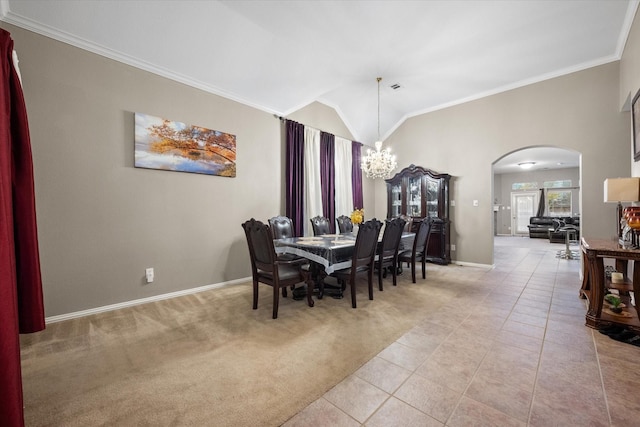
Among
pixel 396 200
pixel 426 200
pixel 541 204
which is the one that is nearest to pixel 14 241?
pixel 426 200

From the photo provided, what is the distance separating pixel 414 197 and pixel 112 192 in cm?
515

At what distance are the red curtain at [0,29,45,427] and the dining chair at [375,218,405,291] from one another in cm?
302

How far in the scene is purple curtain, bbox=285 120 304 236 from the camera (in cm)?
465

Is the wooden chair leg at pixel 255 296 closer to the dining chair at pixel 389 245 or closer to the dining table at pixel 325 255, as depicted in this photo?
the dining table at pixel 325 255

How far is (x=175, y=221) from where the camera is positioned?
341 cm

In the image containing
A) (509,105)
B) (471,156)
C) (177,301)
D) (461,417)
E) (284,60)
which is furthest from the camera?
(471,156)

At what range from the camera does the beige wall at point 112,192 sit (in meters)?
2.59

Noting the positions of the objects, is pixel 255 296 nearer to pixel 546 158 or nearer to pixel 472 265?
pixel 472 265

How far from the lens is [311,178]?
5043mm

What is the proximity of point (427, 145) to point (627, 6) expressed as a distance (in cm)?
315

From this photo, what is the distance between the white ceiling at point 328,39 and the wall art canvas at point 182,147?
63 cm

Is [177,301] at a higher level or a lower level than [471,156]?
lower

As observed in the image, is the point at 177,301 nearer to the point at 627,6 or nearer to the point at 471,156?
the point at 471,156

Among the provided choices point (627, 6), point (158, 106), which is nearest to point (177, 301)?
point (158, 106)
